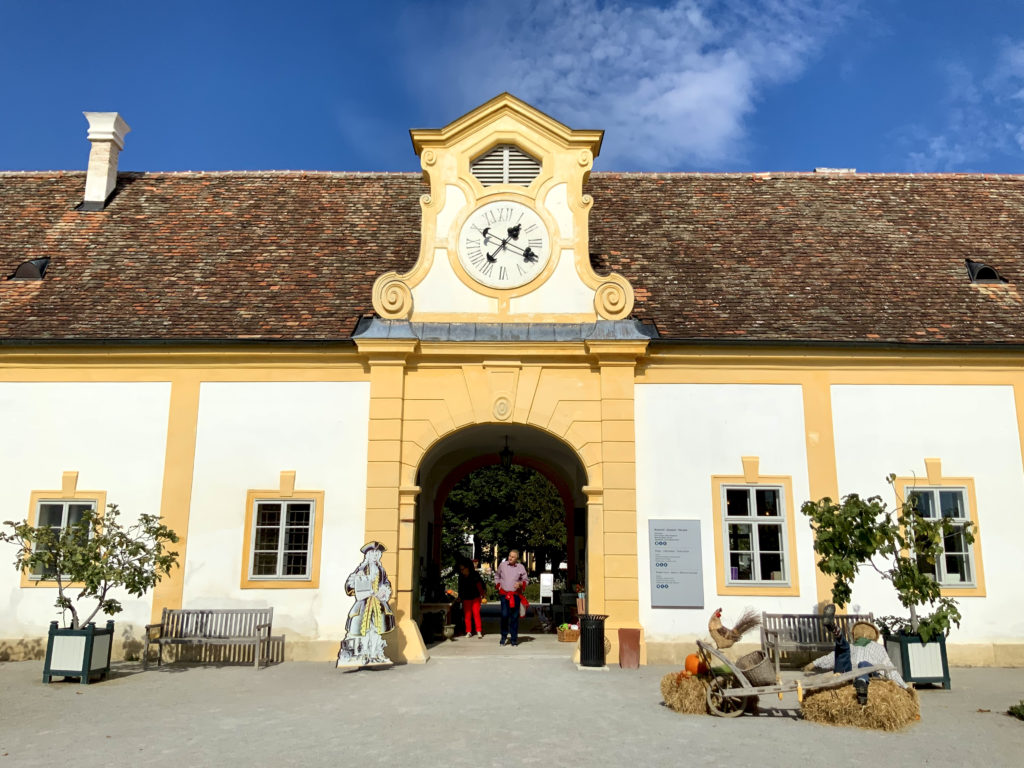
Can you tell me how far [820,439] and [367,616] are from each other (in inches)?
290

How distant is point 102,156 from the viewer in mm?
16984

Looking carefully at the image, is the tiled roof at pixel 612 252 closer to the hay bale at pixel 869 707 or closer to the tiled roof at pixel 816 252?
the tiled roof at pixel 816 252

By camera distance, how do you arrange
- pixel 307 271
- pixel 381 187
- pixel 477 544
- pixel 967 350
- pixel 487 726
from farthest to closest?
pixel 477 544 < pixel 381 187 < pixel 307 271 < pixel 967 350 < pixel 487 726

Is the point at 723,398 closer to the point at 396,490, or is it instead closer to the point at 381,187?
the point at 396,490

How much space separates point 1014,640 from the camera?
1238 centimetres

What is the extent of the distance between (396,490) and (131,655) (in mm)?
4624

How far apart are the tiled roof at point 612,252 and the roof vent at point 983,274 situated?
0.17m

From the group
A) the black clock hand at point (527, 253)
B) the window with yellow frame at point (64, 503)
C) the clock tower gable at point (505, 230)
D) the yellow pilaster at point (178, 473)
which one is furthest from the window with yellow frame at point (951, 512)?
the window with yellow frame at point (64, 503)

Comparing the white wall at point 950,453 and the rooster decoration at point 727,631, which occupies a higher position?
the white wall at point 950,453

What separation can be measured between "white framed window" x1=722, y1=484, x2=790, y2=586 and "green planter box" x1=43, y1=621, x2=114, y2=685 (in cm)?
879

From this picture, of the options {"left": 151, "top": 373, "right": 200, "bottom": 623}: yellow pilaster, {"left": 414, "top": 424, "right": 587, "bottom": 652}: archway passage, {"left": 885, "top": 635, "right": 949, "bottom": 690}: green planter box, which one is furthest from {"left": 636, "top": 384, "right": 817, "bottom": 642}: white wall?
{"left": 151, "top": 373, "right": 200, "bottom": 623}: yellow pilaster

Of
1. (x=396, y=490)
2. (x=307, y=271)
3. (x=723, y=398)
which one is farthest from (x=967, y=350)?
(x=307, y=271)

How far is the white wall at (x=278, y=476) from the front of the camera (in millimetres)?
12516

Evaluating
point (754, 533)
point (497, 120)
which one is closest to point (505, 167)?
point (497, 120)
